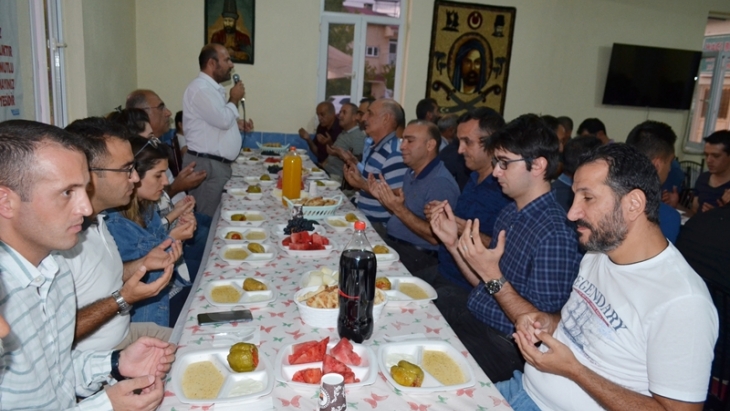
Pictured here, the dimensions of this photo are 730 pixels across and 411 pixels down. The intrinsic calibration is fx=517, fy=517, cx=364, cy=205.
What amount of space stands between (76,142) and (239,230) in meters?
1.22

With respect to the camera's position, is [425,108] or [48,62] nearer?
[48,62]

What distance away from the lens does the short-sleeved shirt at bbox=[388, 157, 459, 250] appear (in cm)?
294

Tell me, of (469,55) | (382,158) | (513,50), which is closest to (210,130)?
(382,158)

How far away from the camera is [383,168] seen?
143 inches

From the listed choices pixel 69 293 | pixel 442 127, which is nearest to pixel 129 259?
pixel 69 293

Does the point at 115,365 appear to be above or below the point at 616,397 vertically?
below

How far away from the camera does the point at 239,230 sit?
8.14ft

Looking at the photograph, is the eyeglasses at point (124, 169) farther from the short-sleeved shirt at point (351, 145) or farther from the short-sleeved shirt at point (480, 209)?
the short-sleeved shirt at point (351, 145)

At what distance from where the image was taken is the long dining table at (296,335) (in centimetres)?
124

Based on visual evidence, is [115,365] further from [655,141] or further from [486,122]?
[655,141]

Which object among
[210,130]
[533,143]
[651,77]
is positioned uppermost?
[651,77]

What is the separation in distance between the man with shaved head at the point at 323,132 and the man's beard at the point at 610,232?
4878mm

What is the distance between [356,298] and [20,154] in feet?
2.94

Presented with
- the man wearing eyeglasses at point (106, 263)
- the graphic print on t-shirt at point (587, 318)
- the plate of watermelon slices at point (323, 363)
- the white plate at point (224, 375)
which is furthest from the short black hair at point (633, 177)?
the man wearing eyeglasses at point (106, 263)
